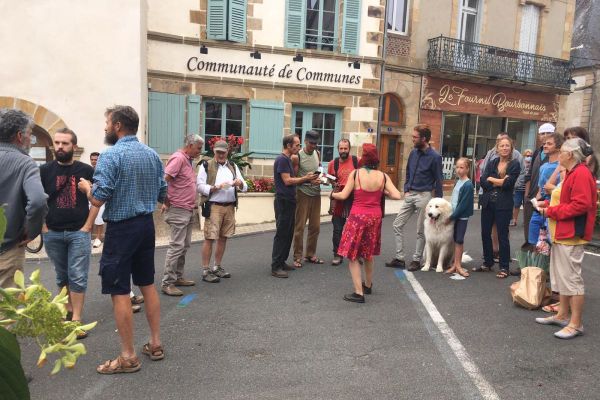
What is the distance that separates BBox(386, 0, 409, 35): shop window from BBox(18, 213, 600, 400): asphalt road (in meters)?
12.4

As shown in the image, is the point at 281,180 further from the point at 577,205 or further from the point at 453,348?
the point at 577,205

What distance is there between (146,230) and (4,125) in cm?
118

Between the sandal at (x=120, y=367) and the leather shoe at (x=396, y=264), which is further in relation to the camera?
the leather shoe at (x=396, y=264)

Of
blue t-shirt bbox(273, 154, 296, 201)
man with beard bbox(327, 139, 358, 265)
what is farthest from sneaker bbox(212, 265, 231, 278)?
man with beard bbox(327, 139, 358, 265)

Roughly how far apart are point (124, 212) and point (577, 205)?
3.80 m

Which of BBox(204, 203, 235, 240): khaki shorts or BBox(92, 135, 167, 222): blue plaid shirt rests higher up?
BBox(92, 135, 167, 222): blue plaid shirt

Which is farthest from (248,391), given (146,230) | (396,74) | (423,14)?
(423,14)

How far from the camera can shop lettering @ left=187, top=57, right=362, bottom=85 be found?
13648mm

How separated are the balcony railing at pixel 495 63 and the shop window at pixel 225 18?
22.9 ft

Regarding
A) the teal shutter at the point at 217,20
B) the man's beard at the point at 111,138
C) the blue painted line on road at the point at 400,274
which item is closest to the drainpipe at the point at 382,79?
the teal shutter at the point at 217,20

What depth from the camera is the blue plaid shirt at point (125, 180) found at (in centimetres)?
356

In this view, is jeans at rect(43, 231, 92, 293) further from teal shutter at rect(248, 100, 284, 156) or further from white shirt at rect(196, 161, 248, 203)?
teal shutter at rect(248, 100, 284, 156)

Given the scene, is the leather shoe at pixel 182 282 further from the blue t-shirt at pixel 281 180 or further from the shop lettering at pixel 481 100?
the shop lettering at pixel 481 100

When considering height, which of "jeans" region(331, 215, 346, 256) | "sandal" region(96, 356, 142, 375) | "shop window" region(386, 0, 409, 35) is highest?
"shop window" region(386, 0, 409, 35)
